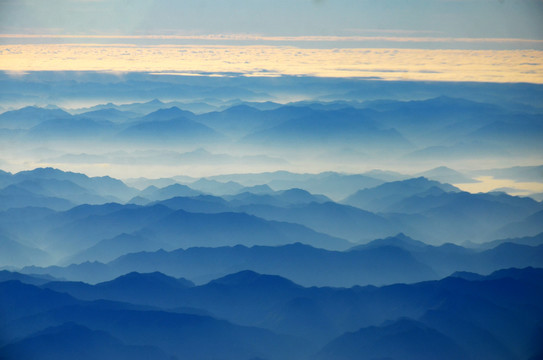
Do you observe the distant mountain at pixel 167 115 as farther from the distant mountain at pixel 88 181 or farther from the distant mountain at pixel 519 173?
the distant mountain at pixel 519 173

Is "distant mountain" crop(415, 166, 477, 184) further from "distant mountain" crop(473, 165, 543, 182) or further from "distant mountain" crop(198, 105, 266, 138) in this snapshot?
"distant mountain" crop(198, 105, 266, 138)

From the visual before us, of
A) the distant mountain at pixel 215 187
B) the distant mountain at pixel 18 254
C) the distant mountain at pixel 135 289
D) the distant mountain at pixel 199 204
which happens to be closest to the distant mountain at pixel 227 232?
the distant mountain at pixel 199 204

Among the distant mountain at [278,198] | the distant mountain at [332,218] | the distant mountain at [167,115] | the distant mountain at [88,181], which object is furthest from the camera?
the distant mountain at [167,115]

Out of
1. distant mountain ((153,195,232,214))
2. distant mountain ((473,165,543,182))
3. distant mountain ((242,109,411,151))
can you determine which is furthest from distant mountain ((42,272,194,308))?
distant mountain ((242,109,411,151))

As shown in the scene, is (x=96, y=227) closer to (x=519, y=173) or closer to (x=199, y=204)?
(x=199, y=204)

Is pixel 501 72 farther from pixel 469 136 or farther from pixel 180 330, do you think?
pixel 180 330

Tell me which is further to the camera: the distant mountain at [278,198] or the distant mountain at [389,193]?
the distant mountain at [389,193]

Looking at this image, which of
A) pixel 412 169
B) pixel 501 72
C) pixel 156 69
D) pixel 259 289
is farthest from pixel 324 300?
pixel 156 69

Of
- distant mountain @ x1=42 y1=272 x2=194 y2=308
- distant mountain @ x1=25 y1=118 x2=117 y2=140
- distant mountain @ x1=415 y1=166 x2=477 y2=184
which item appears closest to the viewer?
distant mountain @ x1=42 y1=272 x2=194 y2=308
